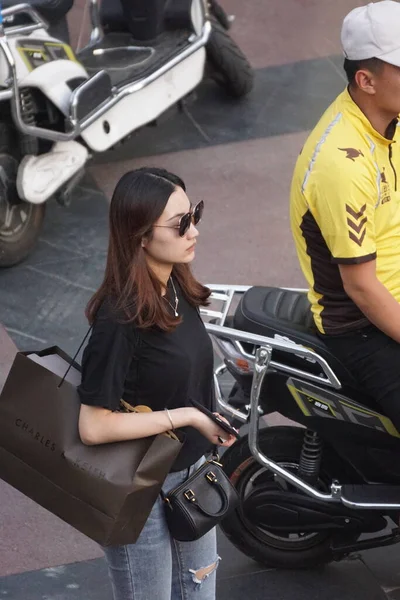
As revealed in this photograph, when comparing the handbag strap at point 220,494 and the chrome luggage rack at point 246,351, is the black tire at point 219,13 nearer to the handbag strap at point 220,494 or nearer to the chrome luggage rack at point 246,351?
the chrome luggage rack at point 246,351

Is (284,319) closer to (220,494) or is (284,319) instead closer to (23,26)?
(220,494)

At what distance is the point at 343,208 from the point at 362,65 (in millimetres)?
454

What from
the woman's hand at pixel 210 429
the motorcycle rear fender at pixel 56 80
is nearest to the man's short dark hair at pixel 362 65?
the woman's hand at pixel 210 429

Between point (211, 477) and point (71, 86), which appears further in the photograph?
point (71, 86)

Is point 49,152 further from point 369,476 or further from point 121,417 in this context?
point 121,417

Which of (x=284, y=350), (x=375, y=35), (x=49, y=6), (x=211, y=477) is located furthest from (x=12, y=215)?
(x=211, y=477)

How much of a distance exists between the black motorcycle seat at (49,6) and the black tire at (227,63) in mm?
1260

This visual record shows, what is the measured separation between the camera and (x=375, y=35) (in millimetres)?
3299

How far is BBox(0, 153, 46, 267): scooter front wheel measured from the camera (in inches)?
223

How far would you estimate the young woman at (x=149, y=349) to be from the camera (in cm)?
282

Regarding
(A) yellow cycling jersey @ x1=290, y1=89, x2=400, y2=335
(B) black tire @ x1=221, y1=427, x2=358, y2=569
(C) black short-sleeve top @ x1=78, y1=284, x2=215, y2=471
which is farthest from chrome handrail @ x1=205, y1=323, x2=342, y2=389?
(C) black short-sleeve top @ x1=78, y1=284, x2=215, y2=471

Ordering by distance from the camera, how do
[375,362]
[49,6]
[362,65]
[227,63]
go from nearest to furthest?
[362,65], [375,362], [49,6], [227,63]

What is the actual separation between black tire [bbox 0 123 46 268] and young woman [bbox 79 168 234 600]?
2733 millimetres

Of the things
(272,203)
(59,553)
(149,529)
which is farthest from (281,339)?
(272,203)
